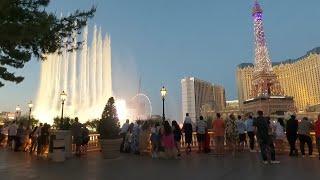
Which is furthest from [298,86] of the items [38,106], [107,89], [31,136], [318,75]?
[31,136]

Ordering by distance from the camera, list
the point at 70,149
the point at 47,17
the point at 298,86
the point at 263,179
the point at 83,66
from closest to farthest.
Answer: the point at 263,179 < the point at 47,17 < the point at 70,149 < the point at 83,66 < the point at 298,86

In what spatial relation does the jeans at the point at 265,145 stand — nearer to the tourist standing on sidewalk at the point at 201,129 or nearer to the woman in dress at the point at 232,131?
the woman in dress at the point at 232,131

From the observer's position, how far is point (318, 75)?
12306 centimetres

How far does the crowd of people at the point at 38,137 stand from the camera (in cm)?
1697

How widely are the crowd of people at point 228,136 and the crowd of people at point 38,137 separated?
8.64 feet

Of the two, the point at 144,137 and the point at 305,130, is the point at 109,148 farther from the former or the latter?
the point at 305,130

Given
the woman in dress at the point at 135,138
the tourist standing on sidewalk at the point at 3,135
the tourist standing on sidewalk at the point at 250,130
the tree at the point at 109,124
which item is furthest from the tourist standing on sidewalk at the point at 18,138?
the tourist standing on sidewalk at the point at 250,130

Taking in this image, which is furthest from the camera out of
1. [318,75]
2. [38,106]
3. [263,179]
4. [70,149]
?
[318,75]

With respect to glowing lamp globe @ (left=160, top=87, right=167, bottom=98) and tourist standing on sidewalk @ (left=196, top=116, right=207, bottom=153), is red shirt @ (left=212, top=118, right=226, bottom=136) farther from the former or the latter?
glowing lamp globe @ (left=160, top=87, right=167, bottom=98)

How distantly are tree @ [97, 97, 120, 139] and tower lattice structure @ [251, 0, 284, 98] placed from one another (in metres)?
99.0

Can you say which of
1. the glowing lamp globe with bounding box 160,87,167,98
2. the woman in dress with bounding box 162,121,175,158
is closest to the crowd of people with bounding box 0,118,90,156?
the woman in dress with bounding box 162,121,175,158

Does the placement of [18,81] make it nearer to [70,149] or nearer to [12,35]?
[70,149]

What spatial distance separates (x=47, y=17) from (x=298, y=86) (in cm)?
14363

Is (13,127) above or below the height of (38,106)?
below
